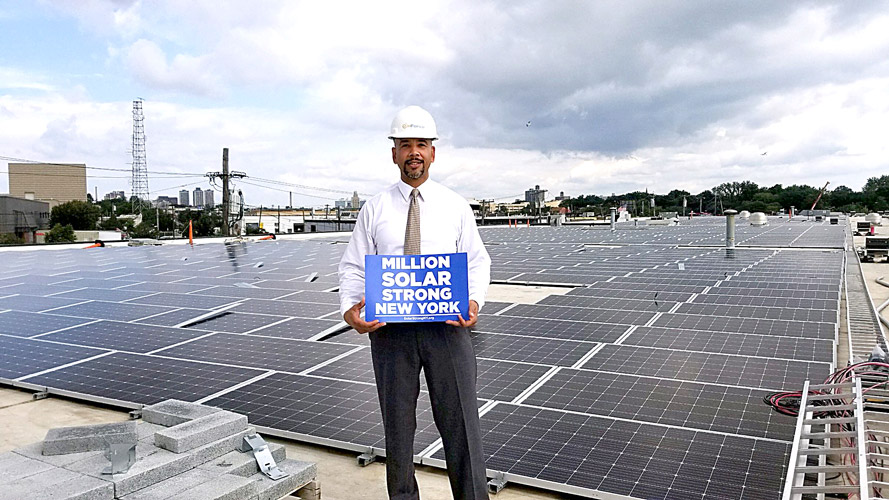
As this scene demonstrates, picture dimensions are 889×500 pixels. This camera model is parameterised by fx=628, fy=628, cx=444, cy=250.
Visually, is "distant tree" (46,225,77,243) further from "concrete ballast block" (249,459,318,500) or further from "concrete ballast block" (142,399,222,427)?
"concrete ballast block" (249,459,318,500)

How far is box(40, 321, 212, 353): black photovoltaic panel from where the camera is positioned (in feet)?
33.4

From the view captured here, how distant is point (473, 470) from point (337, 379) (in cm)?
434

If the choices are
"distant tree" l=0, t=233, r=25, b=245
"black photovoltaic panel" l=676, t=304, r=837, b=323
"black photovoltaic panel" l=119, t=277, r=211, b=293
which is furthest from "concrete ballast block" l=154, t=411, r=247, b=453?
"distant tree" l=0, t=233, r=25, b=245

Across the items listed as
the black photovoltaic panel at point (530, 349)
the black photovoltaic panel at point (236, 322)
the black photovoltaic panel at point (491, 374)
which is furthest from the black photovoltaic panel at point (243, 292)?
the black photovoltaic panel at point (530, 349)

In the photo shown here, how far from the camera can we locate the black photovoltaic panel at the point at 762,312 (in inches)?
440

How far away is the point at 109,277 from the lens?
62.0 feet

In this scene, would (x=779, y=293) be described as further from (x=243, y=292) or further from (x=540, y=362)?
(x=243, y=292)

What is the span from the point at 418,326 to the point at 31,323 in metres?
11.6

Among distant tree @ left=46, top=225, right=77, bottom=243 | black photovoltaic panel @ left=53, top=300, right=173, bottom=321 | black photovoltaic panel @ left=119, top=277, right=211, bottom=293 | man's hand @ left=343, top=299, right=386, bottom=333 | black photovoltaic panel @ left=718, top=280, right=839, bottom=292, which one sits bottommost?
black photovoltaic panel @ left=53, top=300, right=173, bottom=321

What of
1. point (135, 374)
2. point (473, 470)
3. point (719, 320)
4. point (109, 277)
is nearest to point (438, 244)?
point (473, 470)

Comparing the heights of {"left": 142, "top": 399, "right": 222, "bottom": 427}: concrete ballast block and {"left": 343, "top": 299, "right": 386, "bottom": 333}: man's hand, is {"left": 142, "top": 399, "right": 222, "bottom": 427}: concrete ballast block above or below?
below

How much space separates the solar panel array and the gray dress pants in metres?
1.37

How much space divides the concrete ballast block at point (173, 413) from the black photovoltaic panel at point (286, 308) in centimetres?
696

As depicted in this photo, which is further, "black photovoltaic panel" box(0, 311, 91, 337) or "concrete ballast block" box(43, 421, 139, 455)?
"black photovoltaic panel" box(0, 311, 91, 337)
